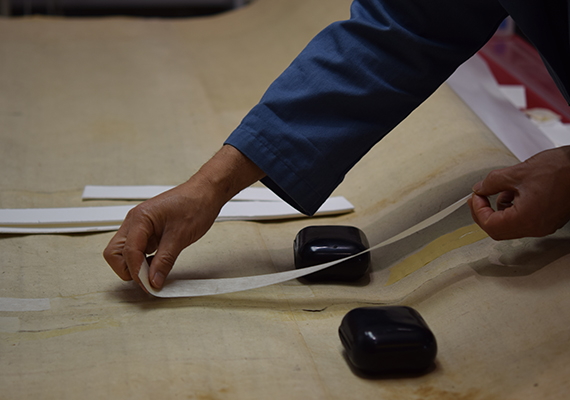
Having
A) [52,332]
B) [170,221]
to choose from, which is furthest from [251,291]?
[52,332]

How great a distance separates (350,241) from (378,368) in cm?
23

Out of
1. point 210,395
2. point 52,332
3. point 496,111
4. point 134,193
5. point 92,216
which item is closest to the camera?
point 210,395

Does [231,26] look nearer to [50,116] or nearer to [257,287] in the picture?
[50,116]

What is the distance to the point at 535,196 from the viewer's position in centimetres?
59

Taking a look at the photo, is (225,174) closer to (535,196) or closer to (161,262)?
(161,262)

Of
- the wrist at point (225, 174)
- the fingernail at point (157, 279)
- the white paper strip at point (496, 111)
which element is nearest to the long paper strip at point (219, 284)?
the fingernail at point (157, 279)

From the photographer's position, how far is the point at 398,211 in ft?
3.05

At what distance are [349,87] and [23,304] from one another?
526 mm

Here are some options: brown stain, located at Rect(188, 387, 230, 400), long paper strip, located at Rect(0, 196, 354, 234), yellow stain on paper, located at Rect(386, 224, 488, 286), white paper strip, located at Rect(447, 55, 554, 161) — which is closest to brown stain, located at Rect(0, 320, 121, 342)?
brown stain, located at Rect(188, 387, 230, 400)

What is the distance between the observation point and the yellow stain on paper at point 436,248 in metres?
0.75

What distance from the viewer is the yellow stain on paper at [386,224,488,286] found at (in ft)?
2.45

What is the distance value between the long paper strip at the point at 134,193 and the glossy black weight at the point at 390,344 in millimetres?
496

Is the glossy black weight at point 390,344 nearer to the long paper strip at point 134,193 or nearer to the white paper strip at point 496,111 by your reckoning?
the long paper strip at point 134,193

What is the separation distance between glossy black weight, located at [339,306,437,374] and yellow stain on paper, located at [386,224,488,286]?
21cm
